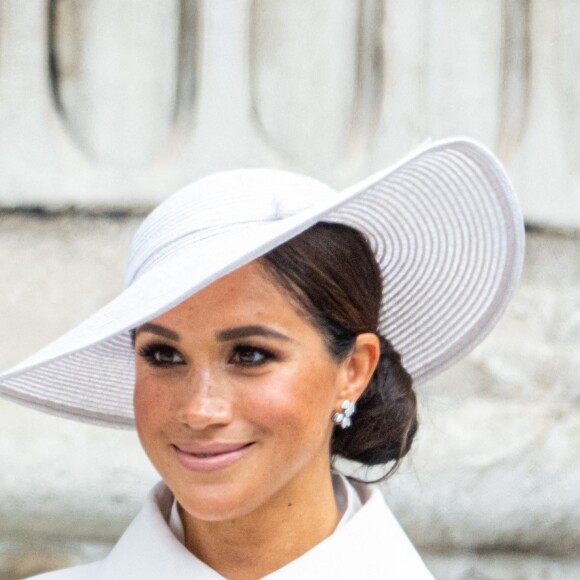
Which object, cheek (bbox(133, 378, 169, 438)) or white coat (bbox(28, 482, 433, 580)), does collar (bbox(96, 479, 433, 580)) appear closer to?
white coat (bbox(28, 482, 433, 580))

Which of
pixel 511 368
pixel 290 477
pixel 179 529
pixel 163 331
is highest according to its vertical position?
pixel 163 331

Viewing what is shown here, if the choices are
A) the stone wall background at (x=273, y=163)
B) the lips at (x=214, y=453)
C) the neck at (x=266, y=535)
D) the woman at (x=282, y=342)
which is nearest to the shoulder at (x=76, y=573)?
the woman at (x=282, y=342)

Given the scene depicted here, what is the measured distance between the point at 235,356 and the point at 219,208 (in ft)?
0.50

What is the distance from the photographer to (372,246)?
158 cm

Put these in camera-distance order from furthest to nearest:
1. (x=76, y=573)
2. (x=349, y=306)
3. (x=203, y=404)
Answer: (x=76, y=573) → (x=349, y=306) → (x=203, y=404)

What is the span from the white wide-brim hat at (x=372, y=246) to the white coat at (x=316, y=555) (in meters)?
0.17

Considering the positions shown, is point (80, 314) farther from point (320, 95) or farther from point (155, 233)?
point (155, 233)

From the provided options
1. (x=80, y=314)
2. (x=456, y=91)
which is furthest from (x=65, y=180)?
(x=456, y=91)

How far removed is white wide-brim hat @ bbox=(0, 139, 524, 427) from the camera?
1.41 metres

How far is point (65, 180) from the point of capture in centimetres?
220

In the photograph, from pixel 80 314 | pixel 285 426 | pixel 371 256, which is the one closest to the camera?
pixel 285 426

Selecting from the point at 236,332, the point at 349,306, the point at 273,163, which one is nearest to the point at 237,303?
the point at 236,332

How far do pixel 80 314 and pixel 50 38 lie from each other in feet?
1.39

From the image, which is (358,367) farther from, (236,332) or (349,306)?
(236,332)
